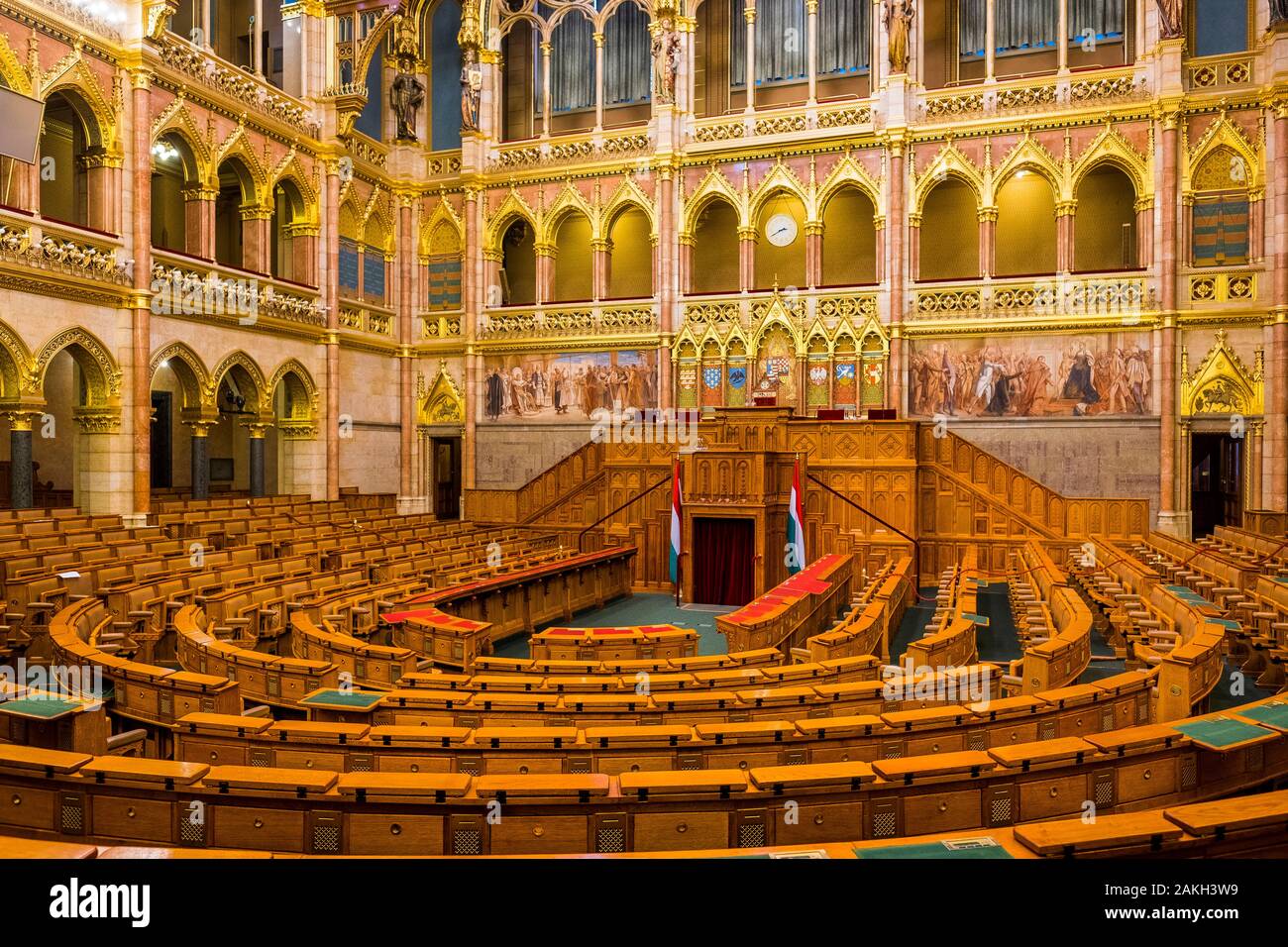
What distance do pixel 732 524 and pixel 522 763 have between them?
34.8ft

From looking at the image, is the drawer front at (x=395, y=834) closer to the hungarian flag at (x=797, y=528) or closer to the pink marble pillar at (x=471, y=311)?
the hungarian flag at (x=797, y=528)

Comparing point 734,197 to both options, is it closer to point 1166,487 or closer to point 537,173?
point 537,173

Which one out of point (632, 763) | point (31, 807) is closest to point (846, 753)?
point (632, 763)

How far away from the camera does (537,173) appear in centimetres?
2280

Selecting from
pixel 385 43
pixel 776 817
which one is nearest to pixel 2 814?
pixel 776 817

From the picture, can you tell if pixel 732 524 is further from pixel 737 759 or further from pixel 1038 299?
pixel 737 759

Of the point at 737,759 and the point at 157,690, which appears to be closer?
the point at 737,759

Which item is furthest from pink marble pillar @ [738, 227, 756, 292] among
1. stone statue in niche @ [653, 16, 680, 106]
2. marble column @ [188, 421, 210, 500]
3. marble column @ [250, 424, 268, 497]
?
marble column @ [188, 421, 210, 500]

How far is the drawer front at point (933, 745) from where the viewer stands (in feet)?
17.1

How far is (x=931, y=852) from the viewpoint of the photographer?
136 inches

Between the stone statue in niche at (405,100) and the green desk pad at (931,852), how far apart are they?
22.6 metres

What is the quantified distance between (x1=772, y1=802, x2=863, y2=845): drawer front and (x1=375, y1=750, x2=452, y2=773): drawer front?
183cm

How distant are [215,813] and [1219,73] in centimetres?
2225
